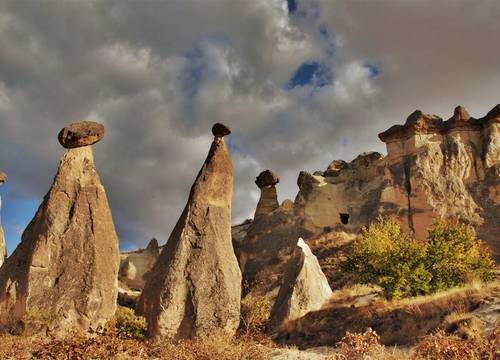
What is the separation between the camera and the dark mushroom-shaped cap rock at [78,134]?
15898 mm

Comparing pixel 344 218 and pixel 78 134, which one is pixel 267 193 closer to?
pixel 344 218

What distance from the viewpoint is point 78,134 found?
1591cm

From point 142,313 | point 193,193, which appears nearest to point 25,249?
point 142,313

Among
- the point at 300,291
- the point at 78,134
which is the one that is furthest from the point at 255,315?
the point at 78,134

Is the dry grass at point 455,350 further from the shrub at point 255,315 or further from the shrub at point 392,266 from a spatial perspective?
the shrub at point 392,266

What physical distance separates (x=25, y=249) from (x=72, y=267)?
5.75 ft

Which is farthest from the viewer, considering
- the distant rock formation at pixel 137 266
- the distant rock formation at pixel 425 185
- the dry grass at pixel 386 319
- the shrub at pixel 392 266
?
the distant rock formation at pixel 137 266

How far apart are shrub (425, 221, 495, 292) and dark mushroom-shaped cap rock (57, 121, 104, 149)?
12235 millimetres

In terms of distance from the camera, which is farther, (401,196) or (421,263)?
(401,196)

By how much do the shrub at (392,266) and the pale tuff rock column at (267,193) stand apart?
42.7 ft

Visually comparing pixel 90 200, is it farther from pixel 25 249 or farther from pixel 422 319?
pixel 422 319

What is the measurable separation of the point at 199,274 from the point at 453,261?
33.4 ft

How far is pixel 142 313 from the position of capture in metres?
13.8

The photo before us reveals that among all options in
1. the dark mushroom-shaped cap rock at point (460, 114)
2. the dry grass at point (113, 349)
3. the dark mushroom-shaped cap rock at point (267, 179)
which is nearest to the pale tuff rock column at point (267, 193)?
the dark mushroom-shaped cap rock at point (267, 179)
